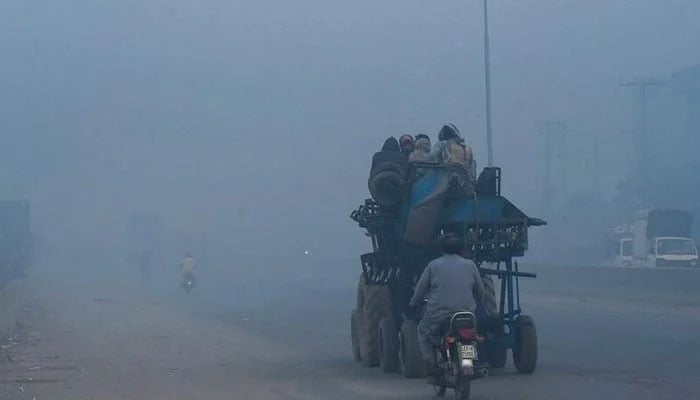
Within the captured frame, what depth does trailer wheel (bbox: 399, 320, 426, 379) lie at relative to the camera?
14.7 metres

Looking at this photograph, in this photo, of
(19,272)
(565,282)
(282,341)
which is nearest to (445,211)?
(282,341)

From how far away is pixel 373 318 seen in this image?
16781 mm

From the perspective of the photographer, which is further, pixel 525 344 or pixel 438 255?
pixel 438 255

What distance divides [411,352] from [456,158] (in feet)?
8.20

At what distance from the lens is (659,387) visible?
13398 millimetres

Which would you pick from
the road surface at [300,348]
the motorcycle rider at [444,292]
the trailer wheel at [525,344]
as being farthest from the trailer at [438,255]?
the motorcycle rider at [444,292]

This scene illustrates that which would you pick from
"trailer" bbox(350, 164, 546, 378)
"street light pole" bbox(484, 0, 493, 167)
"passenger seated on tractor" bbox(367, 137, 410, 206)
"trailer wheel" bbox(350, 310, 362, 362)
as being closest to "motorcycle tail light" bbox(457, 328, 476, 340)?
"trailer" bbox(350, 164, 546, 378)

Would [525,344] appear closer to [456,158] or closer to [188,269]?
[456,158]

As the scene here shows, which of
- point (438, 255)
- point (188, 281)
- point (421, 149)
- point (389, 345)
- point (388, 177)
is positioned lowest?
point (188, 281)

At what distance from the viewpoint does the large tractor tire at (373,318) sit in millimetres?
16766

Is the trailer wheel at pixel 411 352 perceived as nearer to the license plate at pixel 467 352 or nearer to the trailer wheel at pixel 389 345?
the trailer wheel at pixel 389 345

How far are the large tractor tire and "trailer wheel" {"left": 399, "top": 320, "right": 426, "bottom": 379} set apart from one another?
1819mm

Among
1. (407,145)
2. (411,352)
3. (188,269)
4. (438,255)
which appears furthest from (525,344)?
(188,269)

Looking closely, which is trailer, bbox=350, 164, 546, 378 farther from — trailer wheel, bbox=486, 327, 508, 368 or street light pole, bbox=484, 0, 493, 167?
street light pole, bbox=484, 0, 493, 167
